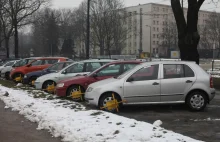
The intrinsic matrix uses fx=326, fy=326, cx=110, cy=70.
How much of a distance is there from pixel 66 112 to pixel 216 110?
182 inches

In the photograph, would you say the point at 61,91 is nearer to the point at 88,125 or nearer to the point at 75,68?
the point at 75,68

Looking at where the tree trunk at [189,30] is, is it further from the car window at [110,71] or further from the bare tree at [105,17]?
the bare tree at [105,17]

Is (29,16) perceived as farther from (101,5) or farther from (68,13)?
(68,13)

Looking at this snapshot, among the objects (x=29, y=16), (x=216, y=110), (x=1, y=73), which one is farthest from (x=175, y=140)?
(x=29, y=16)

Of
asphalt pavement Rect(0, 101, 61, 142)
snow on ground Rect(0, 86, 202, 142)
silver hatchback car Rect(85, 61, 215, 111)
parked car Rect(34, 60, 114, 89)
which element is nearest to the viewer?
snow on ground Rect(0, 86, 202, 142)

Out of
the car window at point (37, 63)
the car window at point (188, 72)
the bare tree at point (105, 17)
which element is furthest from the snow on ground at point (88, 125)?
the bare tree at point (105, 17)

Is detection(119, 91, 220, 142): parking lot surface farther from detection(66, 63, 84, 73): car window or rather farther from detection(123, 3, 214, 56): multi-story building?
detection(123, 3, 214, 56): multi-story building

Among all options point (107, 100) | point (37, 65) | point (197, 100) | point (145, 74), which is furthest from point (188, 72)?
point (37, 65)

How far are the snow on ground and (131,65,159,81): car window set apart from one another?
5.46 ft

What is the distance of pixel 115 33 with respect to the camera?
6856 cm

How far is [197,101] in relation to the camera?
9.63 metres

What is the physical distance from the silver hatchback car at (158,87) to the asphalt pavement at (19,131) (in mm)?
2264

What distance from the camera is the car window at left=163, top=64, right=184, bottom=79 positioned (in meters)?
9.60

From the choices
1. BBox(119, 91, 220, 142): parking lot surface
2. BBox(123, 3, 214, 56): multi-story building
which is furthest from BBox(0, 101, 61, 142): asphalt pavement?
BBox(123, 3, 214, 56): multi-story building
